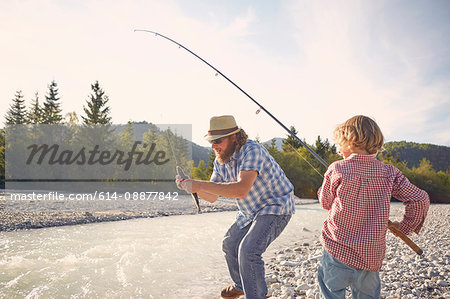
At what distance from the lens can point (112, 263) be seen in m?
6.82

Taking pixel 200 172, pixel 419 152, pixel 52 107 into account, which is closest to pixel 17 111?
pixel 52 107

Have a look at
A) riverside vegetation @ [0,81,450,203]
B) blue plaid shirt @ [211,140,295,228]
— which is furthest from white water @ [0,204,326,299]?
riverside vegetation @ [0,81,450,203]

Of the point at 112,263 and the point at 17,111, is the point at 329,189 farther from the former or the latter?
the point at 17,111

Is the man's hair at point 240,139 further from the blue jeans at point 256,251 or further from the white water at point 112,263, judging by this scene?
the white water at point 112,263

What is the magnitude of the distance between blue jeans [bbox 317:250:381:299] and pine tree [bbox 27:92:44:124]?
195 feet

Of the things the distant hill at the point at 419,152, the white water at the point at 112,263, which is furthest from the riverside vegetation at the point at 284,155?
the distant hill at the point at 419,152

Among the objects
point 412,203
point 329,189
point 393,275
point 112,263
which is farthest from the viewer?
point 112,263

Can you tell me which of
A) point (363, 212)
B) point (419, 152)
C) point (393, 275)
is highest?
point (419, 152)

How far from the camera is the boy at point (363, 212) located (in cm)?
229

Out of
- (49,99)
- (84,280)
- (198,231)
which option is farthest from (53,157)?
(84,280)

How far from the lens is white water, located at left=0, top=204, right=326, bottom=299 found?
504 centimetres

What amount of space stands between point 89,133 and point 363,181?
50633mm

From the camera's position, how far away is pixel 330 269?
2436 millimetres

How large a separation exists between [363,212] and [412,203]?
339 mm
